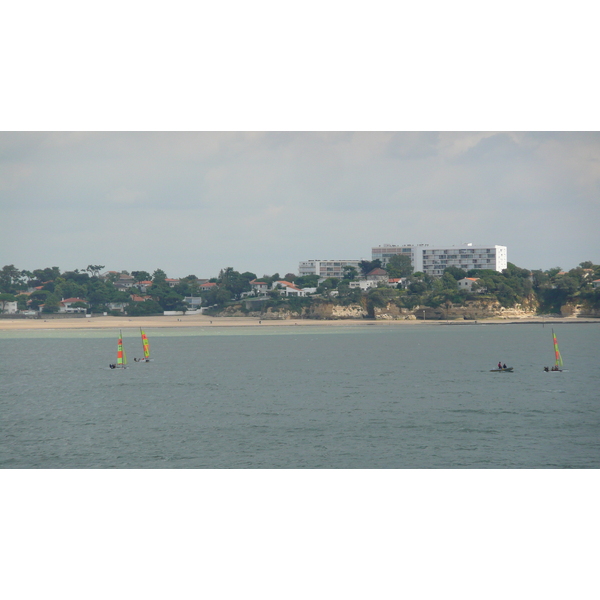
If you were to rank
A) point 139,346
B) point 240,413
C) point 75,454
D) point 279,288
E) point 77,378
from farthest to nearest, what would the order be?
point 279,288, point 139,346, point 77,378, point 240,413, point 75,454

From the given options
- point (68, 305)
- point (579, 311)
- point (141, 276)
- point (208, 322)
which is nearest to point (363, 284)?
point (208, 322)

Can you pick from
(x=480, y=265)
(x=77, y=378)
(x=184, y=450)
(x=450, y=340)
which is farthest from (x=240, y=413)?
(x=480, y=265)

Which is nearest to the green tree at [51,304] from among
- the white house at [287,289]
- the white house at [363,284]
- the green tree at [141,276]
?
the green tree at [141,276]

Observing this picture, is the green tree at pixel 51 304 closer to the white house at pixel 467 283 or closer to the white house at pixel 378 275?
the white house at pixel 378 275

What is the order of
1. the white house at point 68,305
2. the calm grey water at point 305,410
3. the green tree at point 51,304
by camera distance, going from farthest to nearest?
the white house at point 68,305, the green tree at point 51,304, the calm grey water at point 305,410

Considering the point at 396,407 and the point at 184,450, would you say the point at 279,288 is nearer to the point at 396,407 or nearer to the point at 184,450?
the point at 396,407

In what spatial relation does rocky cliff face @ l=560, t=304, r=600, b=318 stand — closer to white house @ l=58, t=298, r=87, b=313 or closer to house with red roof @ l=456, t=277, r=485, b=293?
house with red roof @ l=456, t=277, r=485, b=293
